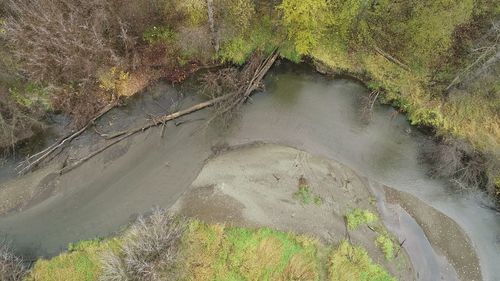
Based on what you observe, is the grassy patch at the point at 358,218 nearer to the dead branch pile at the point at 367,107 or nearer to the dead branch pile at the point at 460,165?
the dead branch pile at the point at 460,165

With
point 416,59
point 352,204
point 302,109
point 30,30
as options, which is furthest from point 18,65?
point 416,59

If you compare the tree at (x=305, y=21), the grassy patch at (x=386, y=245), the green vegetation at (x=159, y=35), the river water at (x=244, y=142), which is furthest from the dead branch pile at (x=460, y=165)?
the green vegetation at (x=159, y=35)

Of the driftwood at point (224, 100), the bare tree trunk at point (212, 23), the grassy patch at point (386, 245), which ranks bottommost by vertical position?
A: the grassy patch at point (386, 245)

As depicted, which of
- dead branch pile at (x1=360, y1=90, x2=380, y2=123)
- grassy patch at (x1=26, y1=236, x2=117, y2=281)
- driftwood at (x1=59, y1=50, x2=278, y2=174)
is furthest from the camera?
dead branch pile at (x1=360, y1=90, x2=380, y2=123)

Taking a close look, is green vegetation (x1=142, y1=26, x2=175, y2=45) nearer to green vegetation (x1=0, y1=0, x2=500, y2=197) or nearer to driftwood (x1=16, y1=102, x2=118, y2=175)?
green vegetation (x1=0, y1=0, x2=500, y2=197)

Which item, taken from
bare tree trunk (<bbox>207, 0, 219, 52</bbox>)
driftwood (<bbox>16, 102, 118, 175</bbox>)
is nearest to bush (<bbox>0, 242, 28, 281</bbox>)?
driftwood (<bbox>16, 102, 118, 175</bbox>)

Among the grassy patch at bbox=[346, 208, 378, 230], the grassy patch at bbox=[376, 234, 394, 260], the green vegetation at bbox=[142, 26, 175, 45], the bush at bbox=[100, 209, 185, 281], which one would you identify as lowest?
the bush at bbox=[100, 209, 185, 281]

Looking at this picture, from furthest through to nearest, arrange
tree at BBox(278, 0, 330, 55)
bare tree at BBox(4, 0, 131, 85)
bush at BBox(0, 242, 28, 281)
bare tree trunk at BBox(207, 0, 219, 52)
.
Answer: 1. bare tree at BBox(4, 0, 131, 85)
2. bare tree trunk at BBox(207, 0, 219, 52)
3. tree at BBox(278, 0, 330, 55)
4. bush at BBox(0, 242, 28, 281)
